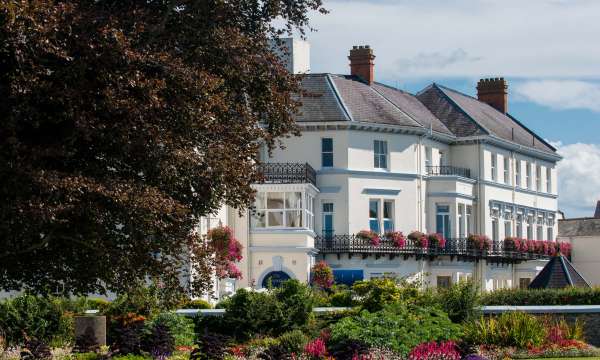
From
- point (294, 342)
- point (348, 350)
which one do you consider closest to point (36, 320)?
point (294, 342)

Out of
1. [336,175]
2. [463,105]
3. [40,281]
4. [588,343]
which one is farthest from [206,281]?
[463,105]

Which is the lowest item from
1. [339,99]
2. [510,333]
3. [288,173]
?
[510,333]

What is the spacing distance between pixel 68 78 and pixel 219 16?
11.2ft

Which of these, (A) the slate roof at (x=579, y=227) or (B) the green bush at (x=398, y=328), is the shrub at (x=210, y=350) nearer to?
(B) the green bush at (x=398, y=328)

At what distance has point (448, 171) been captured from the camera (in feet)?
223

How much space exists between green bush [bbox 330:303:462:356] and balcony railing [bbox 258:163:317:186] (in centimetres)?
2694

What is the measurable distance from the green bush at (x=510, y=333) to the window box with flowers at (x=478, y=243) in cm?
3841

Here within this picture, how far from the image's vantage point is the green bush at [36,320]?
30250mm

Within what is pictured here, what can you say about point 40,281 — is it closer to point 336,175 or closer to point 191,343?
point 191,343

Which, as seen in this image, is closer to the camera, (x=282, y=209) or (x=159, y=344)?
(x=159, y=344)

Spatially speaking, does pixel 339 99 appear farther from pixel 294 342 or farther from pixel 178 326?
pixel 294 342

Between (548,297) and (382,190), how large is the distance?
2680 cm

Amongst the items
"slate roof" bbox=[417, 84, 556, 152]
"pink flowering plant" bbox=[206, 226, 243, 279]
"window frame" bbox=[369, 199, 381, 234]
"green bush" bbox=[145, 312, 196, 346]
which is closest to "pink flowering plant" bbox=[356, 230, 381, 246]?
"window frame" bbox=[369, 199, 381, 234]

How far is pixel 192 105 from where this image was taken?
20.2 metres
